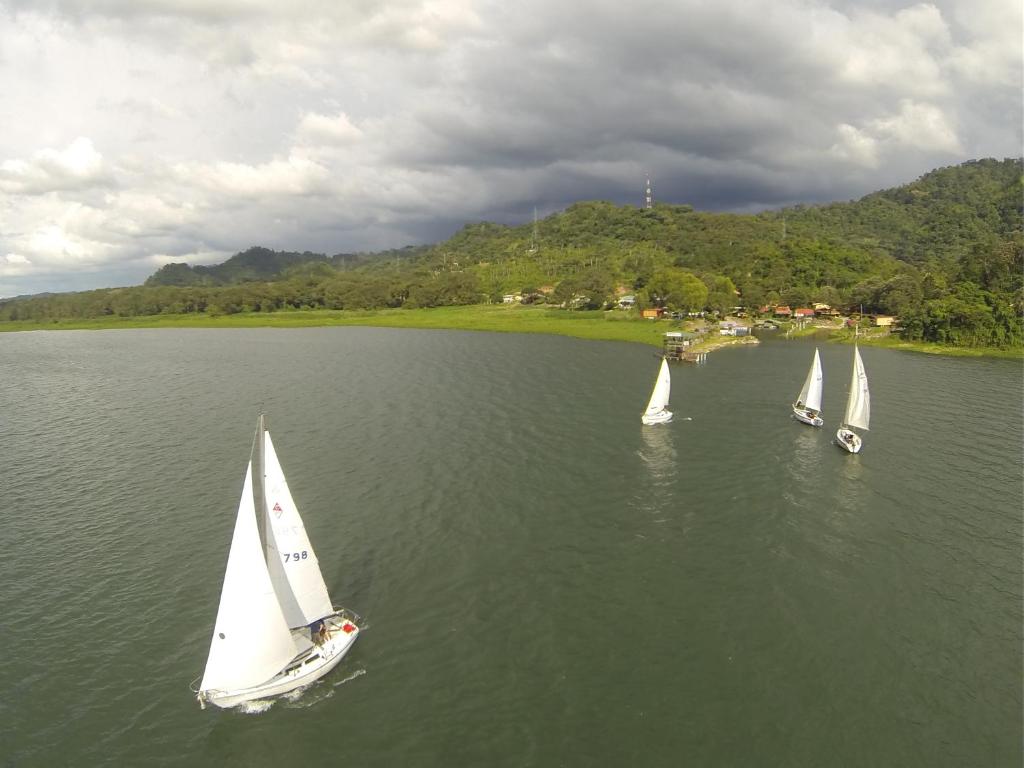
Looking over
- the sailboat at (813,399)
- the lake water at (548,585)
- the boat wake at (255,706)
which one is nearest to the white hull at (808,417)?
the sailboat at (813,399)

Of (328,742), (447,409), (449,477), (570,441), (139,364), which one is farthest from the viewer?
(139,364)

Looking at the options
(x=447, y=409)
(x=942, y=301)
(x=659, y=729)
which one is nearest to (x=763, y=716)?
(x=659, y=729)

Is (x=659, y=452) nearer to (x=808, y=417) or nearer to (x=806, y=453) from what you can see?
(x=806, y=453)

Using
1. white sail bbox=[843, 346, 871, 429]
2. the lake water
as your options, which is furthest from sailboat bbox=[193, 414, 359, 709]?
white sail bbox=[843, 346, 871, 429]

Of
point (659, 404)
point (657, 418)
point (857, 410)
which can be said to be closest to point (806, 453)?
point (857, 410)

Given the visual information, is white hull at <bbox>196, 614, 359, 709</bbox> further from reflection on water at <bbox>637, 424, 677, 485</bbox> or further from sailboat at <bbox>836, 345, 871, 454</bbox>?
sailboat at <bbox>836, 345, 871, 454</bbox>

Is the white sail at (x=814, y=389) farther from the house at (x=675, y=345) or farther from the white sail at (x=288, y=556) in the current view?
the white sail at (x=288, y=556)

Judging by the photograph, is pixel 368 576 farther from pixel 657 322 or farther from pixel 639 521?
pixel 657 322
